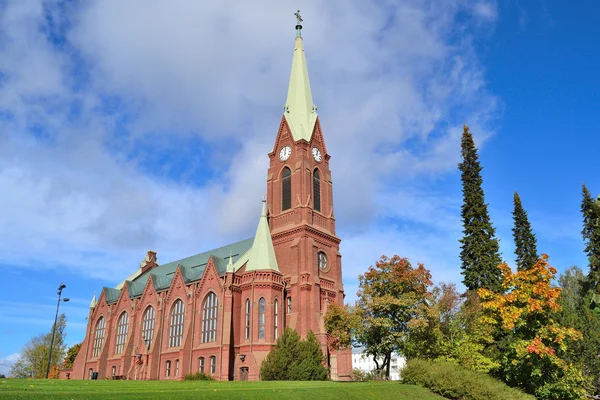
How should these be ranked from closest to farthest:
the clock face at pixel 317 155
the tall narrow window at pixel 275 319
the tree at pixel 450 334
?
the tree at pixel 450 334 < the tall narrow window at pixel 275 319 < the clock face at pixel 317 155

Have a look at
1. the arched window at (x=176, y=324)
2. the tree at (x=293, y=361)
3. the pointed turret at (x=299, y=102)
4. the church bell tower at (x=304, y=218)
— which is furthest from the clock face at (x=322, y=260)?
the arched window at (x=176, y=324)

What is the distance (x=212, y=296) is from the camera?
52719 mm

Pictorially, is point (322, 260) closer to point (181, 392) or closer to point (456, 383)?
point (456, 383)

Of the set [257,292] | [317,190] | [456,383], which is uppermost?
[317,190]

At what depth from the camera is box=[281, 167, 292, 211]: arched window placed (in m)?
56.1

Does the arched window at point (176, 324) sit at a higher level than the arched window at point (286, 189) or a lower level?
lower

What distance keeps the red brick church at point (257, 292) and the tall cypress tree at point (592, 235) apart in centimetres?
2513

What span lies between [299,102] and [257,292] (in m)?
25.2

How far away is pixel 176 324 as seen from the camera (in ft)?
185

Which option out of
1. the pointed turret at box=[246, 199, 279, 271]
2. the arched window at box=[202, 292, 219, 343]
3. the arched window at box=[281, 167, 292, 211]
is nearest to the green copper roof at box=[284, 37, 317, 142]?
the arched window at box=[281, 167, 292, 211]

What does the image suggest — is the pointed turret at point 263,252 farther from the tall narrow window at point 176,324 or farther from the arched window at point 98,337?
the arched window at point 98,337

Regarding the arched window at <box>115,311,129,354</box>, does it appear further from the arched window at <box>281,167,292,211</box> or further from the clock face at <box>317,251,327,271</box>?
the clock face at <box>317,251,327,271</box>

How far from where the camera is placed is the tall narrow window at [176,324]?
55.3 meters

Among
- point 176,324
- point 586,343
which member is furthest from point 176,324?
point 586,343
